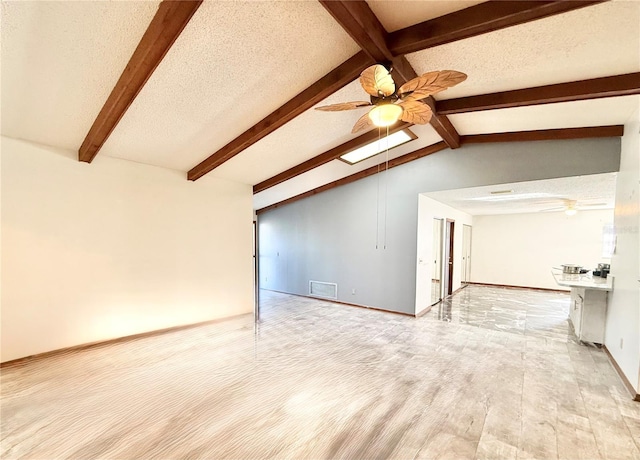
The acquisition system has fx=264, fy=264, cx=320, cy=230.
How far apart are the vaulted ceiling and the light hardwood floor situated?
2.73 m

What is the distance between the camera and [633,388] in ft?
8.33

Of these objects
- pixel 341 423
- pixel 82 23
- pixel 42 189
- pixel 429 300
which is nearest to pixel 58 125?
pixel 42 189

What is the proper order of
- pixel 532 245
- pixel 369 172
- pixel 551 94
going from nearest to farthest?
pixel 551 94 < pixel 369 172 < pixel 532 245

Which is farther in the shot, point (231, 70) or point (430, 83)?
point (231, 70)

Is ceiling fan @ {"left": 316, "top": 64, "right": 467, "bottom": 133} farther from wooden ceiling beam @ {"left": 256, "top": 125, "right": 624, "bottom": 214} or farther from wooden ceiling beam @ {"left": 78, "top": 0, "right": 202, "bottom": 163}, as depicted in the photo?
wooden ceiling beam @ {"left": 256, "top": 125, "right": 624, "bottom": 214}

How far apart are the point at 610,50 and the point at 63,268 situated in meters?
6.10

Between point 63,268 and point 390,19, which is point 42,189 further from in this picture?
point 390,19

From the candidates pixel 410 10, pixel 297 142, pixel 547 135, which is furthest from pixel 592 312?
pixel 297 142

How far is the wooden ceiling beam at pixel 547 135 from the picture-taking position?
11.2ft

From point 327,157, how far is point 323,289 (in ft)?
11.4

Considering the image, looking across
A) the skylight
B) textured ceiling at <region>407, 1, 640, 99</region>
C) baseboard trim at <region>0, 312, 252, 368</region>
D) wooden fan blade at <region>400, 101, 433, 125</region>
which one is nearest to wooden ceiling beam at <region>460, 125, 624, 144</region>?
the skylight

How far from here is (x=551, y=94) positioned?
2.65 m

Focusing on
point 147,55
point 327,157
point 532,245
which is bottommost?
point 532,245

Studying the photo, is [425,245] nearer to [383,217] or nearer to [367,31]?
[383,217]
